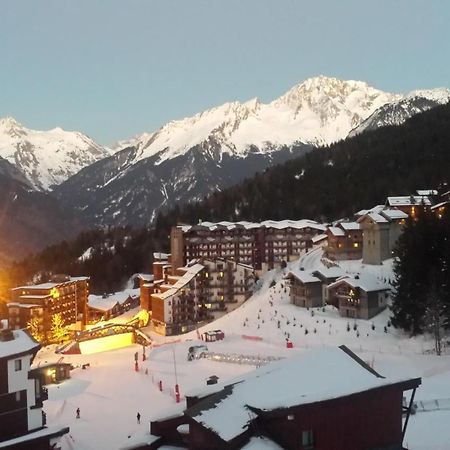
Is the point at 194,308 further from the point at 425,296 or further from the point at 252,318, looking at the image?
the point at 425,296

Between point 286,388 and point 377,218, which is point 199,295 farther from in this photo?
point 286,388

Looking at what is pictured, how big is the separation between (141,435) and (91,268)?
366 feet

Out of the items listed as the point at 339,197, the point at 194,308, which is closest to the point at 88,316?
the point at 194,308

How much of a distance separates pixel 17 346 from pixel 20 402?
260 centimetres

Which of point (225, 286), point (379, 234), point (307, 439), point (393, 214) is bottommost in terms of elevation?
point (225, 286)

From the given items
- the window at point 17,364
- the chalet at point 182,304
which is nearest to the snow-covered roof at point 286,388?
the window at point 17,364

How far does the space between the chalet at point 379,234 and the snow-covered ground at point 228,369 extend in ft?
7.36

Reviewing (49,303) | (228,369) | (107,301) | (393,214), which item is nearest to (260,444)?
(228,369)

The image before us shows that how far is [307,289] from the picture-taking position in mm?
60469

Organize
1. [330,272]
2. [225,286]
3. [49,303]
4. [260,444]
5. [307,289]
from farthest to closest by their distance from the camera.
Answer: [49,303]
[225,286]
[330,272]
[307,289]
[260,444]

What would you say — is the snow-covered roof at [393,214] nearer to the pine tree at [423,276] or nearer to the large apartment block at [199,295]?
the pine tree at [423,276]

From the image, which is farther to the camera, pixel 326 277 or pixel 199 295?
pixel 199 295

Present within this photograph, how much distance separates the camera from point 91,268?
13200 cm

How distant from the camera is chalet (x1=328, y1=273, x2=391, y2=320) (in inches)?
2124
